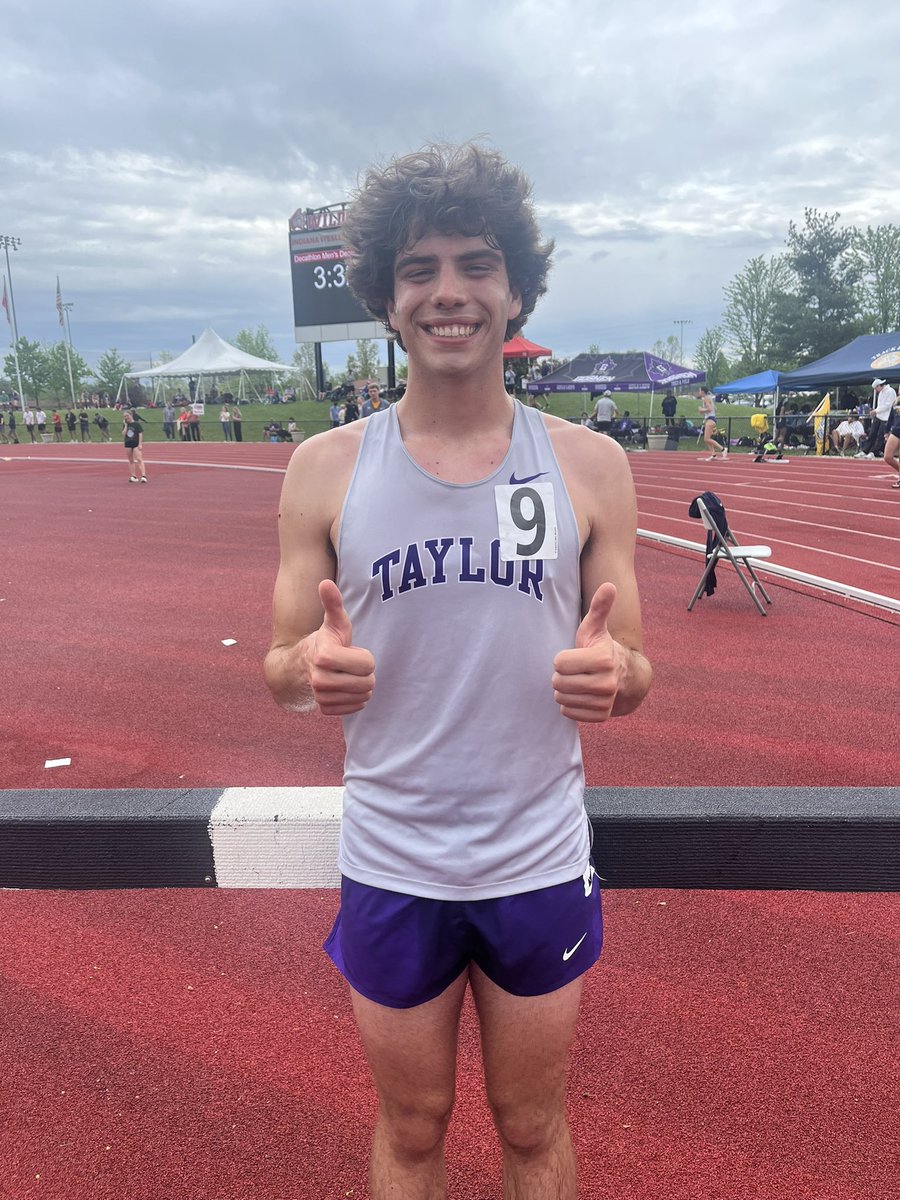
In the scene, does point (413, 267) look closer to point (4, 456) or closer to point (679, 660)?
point (679, 660)

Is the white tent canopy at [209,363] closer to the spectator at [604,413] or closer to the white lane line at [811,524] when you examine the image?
the spectator at [604,413]

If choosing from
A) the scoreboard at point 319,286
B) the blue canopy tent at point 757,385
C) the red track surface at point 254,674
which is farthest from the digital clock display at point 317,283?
the red track surface at point 254,674

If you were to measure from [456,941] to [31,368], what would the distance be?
98.2 metres

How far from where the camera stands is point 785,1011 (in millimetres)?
2580

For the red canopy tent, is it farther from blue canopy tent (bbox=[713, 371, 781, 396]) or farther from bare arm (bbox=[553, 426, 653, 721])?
bare arm (bbox=[553, 426, 653, 721])

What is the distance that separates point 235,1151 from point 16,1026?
91cm

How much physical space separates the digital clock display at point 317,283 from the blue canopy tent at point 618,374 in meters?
11.8

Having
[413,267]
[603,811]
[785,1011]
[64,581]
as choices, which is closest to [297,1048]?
[603,811]

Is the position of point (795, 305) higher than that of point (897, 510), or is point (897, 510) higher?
point (795, 305)

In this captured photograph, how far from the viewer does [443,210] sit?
162 cm

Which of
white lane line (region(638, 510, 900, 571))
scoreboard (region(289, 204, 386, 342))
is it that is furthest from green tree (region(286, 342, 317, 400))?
white lane line (region(638, 510, 900, 571))

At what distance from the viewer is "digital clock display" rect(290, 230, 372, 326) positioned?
123ft

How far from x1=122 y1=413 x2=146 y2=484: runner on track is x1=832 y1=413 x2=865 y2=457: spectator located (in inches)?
769

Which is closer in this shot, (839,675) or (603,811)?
(603,811)
